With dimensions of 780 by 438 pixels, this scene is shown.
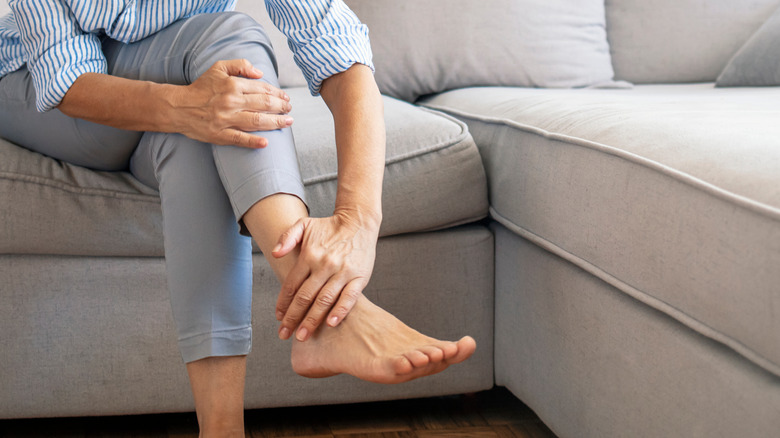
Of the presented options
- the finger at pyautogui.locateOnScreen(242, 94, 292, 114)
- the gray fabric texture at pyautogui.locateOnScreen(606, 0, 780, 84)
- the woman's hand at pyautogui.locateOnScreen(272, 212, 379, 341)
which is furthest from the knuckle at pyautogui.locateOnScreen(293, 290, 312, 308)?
the gray fabric texture at pyautogui.locateOnScreen(606, 0, 780, 84)

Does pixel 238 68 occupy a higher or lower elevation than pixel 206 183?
higher

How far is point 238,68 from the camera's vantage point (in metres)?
0.81

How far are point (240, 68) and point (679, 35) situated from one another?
126 centimetres

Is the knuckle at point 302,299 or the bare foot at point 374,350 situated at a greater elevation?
the knuckle at point 302,299

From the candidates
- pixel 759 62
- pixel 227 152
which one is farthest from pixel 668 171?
pixel 759 62

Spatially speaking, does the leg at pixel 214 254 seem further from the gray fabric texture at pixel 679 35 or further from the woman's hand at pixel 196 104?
the gray fabric texture at pixel 679 35

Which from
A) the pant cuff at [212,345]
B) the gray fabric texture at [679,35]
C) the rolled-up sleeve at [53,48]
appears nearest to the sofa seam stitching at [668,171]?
the pant cuff at [212,345]

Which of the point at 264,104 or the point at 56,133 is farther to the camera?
the point at 56,133

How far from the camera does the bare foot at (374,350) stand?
0.68 m

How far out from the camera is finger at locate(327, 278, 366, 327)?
0.73 meters

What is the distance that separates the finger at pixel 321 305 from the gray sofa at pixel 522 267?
0.93 feet

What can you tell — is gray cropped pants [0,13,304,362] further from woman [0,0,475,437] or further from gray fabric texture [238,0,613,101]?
gray fabric texture [238,0,613,101]

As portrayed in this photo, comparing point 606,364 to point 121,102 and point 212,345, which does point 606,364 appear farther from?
point 121,102

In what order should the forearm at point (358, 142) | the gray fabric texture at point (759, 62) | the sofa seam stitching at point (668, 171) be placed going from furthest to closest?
the gray fabric texture at point (759, 62) < the forearm at point (358, 142) < the sofa seam stitching at point (668, 171)
